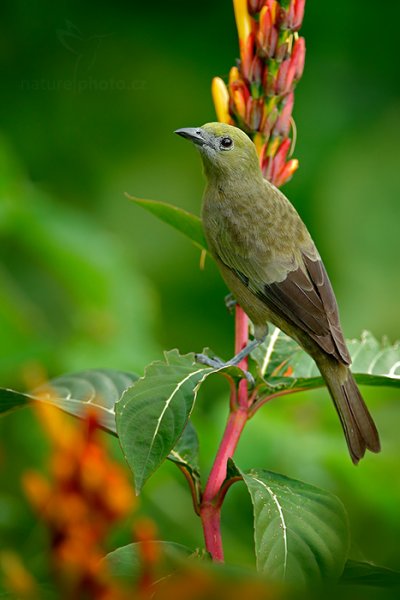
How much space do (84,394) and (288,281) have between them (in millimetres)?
951

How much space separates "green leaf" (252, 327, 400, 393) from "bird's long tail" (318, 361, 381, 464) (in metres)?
0.05

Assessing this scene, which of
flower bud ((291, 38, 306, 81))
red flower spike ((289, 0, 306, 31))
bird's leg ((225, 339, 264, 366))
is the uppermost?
red flower spike ((289, 0, 306, 31))

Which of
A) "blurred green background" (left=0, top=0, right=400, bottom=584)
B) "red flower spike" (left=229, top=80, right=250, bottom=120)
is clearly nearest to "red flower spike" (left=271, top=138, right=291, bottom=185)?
"red flower spike" (left=229, top=80, right=250, bottom=120)

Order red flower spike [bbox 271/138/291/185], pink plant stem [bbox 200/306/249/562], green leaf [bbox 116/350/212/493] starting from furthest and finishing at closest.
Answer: red flower spike [bbox 271/138/291/185] → pink plant stem [bbox 200/306/249/562] → green leaf [bbox 116/350/212/493]

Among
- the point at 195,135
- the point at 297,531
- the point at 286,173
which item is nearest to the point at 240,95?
the point at 286,173

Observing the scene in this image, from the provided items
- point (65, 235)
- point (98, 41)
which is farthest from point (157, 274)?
point (65, 235)

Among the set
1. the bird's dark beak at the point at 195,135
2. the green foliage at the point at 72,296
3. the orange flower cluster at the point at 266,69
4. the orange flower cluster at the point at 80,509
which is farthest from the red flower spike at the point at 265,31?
the green foliage at the point at 72,296

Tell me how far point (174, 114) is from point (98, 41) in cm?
82

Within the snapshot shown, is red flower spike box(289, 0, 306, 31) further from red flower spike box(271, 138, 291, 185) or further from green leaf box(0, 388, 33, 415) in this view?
green leaf box(0, 388, 33, 415)

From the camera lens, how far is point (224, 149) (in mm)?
2916

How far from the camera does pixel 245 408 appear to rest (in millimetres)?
2004

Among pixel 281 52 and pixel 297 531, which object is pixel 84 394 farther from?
pixel 281 52

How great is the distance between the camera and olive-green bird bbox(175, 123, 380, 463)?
2.78 m

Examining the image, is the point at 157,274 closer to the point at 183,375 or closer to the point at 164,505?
the point at 164,505
